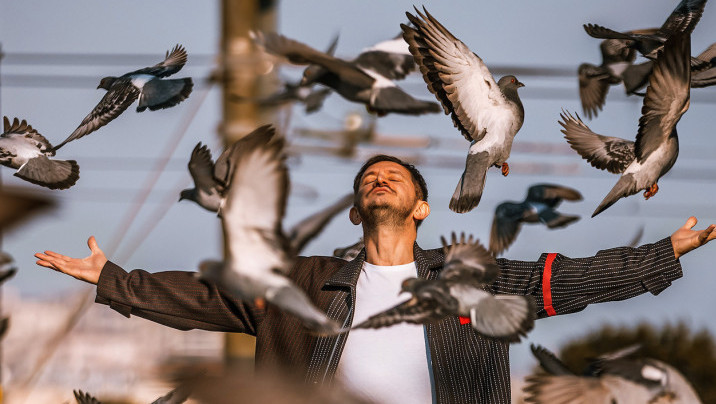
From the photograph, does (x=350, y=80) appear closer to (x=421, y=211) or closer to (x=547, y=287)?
(x=421, y=211)

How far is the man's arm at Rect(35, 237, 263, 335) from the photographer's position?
3.54 m

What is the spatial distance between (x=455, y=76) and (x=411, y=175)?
18.0 inches

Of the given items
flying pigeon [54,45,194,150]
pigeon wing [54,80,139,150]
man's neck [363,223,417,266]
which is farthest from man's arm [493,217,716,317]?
pigeon wing [54,80,139,150]

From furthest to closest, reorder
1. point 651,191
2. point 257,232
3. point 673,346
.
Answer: point 673,346 < point 651,191 < point 257,232

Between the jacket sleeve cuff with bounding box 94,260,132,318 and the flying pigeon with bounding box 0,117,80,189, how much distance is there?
60 cm

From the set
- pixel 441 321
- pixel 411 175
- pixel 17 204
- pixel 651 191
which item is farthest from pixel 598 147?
pixel 17 204

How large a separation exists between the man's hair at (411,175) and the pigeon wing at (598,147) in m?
0.71

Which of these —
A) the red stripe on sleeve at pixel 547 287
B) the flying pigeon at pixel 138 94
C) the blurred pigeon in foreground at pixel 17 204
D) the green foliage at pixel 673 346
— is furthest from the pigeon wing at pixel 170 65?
the green foliage at pixel 673 346

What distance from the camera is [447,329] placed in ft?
11.2

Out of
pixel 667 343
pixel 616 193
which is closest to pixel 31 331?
pixel 616 193

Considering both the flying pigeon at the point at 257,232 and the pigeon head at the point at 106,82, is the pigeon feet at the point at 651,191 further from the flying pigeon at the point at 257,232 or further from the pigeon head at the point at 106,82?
the pigeon head at the point at 106,82

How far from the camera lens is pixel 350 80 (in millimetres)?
3611

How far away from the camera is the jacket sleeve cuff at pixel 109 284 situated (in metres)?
3.53

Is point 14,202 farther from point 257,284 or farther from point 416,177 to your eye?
point 416,177
